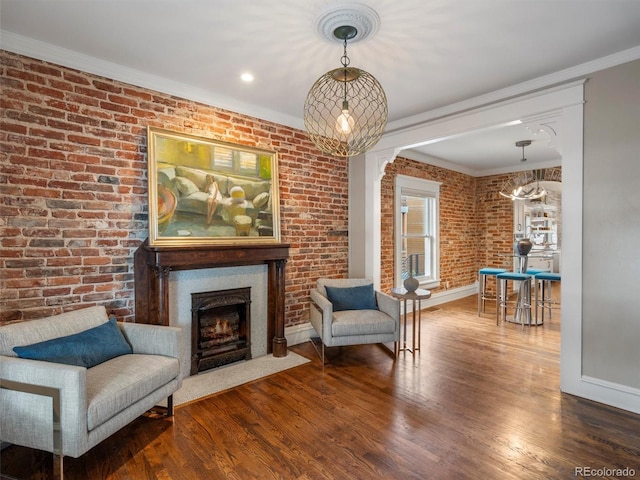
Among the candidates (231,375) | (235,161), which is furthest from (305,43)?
(231,375)

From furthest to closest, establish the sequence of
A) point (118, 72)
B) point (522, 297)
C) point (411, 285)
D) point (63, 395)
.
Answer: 1. point (522, 297)
2. point (411, 285)
3. point (118, 72)
4. point (63, 395)

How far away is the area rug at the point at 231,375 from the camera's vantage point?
2762 millimetres

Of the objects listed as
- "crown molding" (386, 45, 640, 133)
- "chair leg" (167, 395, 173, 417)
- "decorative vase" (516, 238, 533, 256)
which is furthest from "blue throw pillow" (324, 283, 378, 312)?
"decorative vase" (516, 238, 533, 256)

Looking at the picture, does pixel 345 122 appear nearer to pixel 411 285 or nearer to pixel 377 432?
pixel 377 432

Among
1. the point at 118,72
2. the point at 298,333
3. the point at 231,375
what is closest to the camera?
the point at 118,72

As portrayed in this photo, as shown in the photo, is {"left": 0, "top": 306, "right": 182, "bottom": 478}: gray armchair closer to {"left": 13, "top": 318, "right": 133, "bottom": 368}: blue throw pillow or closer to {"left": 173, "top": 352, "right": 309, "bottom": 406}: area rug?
{"left": 13, "top": 318, "right": 133, "bottom": 368}: blue throw pillow

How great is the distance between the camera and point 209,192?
3.19 m

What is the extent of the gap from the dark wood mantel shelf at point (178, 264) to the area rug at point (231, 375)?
0.57 feet

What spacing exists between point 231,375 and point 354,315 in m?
1.33

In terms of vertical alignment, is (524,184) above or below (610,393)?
above

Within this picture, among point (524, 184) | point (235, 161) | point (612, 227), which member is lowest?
point (612, 227)

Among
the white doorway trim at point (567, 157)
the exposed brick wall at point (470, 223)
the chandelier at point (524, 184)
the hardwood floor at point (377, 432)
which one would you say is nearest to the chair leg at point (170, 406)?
the hardwood floor at point (377, 432)

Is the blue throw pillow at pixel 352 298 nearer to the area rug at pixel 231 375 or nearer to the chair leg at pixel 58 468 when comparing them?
the area rug at pixel 231 375

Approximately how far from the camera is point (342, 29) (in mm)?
2195
